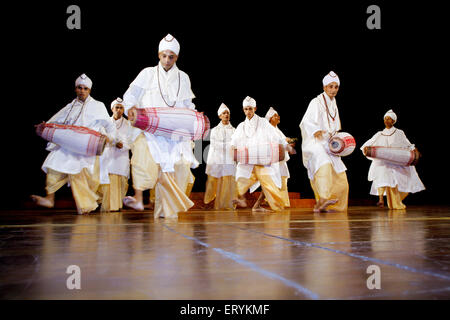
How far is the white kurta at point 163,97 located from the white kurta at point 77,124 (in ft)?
3.90

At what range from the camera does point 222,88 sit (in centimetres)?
841

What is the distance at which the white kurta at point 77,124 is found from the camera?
15.5ft

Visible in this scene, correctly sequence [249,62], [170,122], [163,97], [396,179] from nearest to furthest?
Answer: [170,122], [163,97], [396,179], [249,62]

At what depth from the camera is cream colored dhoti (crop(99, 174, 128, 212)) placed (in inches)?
233

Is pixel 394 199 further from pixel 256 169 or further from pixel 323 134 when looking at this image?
pixel 256 169

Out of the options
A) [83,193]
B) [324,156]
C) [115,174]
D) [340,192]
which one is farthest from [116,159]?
[340,192]

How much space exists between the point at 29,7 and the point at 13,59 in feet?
2.75

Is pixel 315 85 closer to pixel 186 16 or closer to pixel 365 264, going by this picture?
pixel 186 16

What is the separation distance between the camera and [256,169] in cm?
→ 550

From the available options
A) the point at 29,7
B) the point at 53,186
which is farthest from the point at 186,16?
the point at 53,186

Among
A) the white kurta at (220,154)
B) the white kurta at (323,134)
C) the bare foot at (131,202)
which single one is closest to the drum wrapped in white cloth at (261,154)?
the white kurta at (323,134)

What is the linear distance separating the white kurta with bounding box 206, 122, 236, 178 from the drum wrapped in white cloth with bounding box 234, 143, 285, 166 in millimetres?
1963

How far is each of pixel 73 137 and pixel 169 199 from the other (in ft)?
5.07

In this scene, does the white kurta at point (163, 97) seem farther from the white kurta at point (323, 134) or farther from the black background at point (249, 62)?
the black background at point (249, 62)
